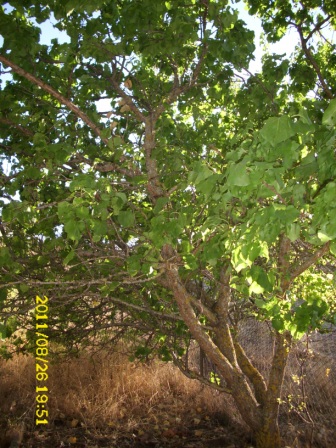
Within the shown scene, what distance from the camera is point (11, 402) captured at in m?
4.80

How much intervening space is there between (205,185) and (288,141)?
368mm

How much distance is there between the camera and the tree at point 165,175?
1.92 metres

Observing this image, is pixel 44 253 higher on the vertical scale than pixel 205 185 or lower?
higher

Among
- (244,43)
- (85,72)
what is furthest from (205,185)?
(85,72)

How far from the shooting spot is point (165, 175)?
10.7ft

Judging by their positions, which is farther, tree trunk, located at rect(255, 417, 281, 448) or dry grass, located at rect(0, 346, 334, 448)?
dry grass, located at rect(0, 346, 334, 448)

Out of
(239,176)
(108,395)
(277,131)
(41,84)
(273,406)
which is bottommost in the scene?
(273,406)

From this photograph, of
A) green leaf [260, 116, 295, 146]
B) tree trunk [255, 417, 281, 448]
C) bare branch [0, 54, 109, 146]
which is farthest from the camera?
tree trunk [255, 417, 281, 448]

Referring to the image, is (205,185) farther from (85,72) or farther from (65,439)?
(65,439)

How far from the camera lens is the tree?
6.30ft
